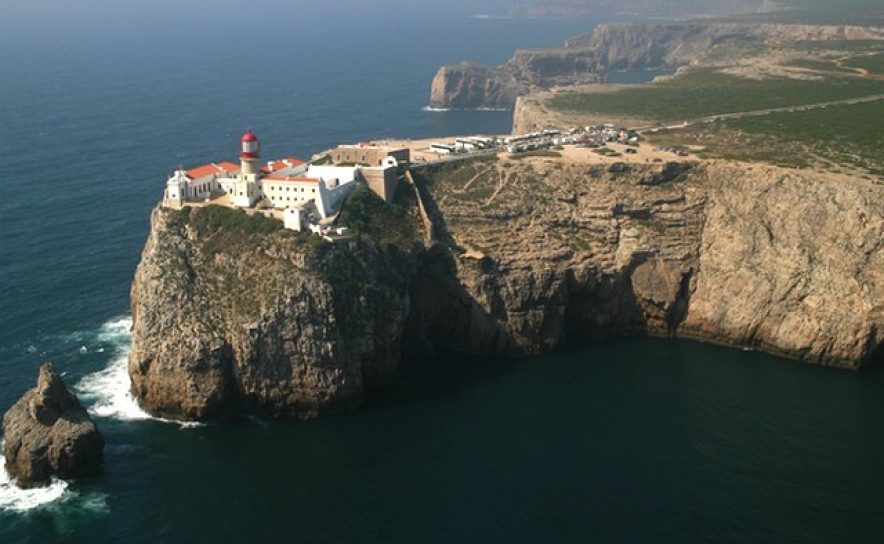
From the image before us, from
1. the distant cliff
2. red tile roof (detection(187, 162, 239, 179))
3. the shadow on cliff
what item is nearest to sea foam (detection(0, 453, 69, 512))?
the distant cliff

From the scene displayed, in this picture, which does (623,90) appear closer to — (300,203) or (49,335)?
(300,203)

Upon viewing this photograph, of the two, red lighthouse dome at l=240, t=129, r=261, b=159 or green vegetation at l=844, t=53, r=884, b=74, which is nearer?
red lighthouse dome at l=240, t=129, r=261, b=159

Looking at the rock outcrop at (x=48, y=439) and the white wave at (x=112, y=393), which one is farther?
the white wave at (x=112, y=393)

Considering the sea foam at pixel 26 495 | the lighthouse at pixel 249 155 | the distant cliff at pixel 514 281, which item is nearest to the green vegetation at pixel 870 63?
the distant cliff at pixel 514 281

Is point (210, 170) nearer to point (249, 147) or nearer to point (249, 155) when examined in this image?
point (249, 147)

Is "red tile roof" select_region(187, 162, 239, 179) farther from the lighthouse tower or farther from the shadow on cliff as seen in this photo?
the shadow on cliff

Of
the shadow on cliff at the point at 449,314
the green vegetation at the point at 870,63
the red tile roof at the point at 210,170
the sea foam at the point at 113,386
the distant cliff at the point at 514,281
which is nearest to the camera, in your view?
the sea foam at the point at 113,386

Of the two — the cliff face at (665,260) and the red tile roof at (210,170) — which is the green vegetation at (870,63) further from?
the red tile roof at (210,170)
